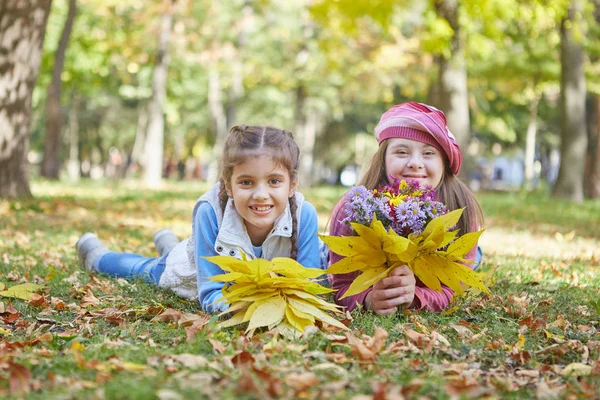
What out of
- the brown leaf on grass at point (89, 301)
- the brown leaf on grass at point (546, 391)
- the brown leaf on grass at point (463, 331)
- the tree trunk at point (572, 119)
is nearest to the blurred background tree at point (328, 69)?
the tree trunk at point (572, 119)

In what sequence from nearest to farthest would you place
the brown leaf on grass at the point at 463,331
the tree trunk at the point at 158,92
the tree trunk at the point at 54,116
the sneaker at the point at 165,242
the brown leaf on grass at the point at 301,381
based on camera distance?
the brown leaf on grass at the point at 301,381
the brown leaf on grass at the point at 463,331
the sneaker at the point at 165,242
the tree trunk at the point at 158,92
the tree trunk at the point at 54,116

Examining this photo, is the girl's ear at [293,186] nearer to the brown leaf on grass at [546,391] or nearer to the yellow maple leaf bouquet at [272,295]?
the yellow maple leaf bouquet at [272,295]

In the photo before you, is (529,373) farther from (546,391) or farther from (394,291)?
(394,291)

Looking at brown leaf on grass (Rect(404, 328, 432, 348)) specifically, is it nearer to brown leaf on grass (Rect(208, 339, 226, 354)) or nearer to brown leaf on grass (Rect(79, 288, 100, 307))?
brown leaf on grass (Rect(208, 339, 226, 354))

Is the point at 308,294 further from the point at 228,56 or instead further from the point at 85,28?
the point at 85,28

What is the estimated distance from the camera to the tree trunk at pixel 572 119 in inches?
640

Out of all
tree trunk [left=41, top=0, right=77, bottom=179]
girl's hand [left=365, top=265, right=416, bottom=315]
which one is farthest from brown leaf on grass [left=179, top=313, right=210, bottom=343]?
tree trunk [left=41, top=0, right=77, bottom=179]

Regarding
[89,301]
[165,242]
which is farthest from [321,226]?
[89,301]

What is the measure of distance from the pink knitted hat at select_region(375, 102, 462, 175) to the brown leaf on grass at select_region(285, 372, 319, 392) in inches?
83.6

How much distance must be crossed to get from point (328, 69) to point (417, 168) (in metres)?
18.2

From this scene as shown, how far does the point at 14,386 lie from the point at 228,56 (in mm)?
22305

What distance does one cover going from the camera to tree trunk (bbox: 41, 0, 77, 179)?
18406 mm

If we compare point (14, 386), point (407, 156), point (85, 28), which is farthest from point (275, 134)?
point (85, 28)

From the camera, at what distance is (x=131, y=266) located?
513 cm
